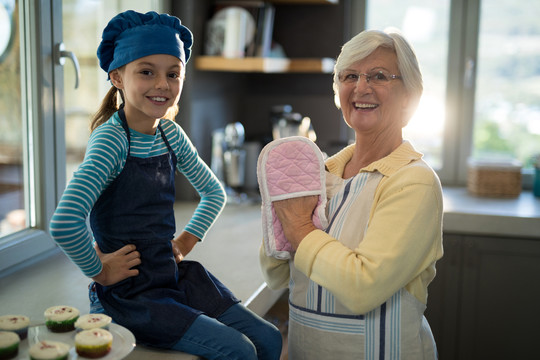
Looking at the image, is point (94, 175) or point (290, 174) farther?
point (290, 174)

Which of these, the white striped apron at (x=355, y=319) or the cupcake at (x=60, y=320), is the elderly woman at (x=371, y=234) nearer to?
the white striped apron at (x=355, y=319)

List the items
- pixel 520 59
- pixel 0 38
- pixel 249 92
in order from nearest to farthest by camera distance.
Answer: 1. pixel 0 38
2. pixel 520 59
3. pixel 249 92

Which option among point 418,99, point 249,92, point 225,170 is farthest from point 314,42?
point 418,99

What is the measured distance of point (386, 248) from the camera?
4.09 feet

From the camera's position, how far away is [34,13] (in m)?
1.89

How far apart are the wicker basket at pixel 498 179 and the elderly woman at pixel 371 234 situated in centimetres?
171

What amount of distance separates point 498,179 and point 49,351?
7.99ft

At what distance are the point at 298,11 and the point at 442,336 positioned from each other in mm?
1736

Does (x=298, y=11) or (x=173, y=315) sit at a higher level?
(x=298, y=11)

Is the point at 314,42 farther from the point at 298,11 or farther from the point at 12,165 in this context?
the point at 12,165

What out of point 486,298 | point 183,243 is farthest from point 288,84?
point 183,243

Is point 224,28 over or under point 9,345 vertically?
over

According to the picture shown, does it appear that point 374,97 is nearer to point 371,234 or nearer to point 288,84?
point 371,234

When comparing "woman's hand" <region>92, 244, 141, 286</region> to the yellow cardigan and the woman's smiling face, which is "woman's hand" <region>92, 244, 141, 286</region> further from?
the woman's smiling face
